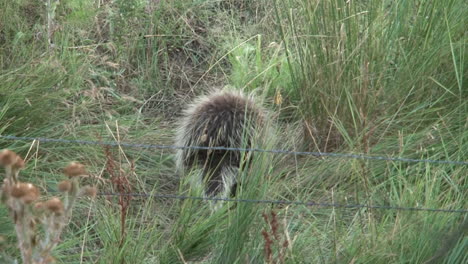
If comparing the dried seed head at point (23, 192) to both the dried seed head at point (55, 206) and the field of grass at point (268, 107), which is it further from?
the field of grass at point (268, 107)

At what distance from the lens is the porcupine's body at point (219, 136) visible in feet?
17.1

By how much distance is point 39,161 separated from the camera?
17.3 feet

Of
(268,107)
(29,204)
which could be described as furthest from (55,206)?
(268,107)

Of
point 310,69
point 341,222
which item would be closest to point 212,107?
point 310,69

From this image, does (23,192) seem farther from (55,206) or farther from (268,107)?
(268,107)

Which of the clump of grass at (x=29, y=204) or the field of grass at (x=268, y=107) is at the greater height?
the clump of grass at (x=29, y=204)

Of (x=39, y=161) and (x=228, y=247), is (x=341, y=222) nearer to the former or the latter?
(x=228, y=247)

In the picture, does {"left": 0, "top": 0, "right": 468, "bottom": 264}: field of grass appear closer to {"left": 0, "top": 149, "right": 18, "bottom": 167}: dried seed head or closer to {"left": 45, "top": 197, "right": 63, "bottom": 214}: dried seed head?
{"left": 45, "top": 197, "right": 63, "bottom": 214}: dried seed head

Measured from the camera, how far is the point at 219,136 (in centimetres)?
526

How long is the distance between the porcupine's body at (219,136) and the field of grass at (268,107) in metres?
0.16

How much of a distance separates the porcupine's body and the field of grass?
6.4 inches

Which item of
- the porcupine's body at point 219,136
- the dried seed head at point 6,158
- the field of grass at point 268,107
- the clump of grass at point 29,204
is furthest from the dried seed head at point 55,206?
the porcupine's body at point 219,136

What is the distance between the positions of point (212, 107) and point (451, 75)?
4.91ft

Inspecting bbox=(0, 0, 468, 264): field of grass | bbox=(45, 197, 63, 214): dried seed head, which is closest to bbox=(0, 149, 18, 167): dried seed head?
bbox=(45, 197, 63, 214): dried seed head
